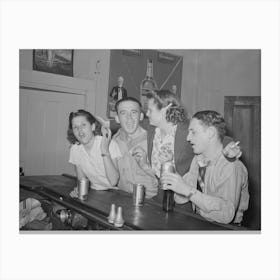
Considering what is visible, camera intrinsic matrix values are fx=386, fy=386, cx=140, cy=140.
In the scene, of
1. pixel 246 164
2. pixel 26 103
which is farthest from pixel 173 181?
pixel 26 103

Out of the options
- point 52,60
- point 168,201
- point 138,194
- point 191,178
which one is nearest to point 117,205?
point 138,194

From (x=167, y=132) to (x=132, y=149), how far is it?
8.9 inches

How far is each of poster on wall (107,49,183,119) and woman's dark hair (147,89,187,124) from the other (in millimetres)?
29

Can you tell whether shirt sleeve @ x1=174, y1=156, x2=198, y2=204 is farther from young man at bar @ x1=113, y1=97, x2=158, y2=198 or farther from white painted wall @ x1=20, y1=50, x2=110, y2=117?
white painted wall @ x1=20, y1=50, x2=110, y2=117

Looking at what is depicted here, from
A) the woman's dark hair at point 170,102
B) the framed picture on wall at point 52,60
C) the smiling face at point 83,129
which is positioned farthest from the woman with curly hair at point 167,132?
the framed picture on wall at point 52,60

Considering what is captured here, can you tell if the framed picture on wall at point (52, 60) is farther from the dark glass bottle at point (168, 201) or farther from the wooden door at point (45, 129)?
the dark glass bottle at point (168, 201)

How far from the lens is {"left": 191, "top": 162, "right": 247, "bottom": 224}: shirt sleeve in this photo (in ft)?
6.95

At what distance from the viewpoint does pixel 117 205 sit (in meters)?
2.18

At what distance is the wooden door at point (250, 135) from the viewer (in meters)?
2.15

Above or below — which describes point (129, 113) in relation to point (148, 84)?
below

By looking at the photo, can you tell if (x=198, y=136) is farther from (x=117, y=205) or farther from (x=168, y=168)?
(x=117, y=205)

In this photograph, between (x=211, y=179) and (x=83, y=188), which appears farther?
(x=83, y=188)
